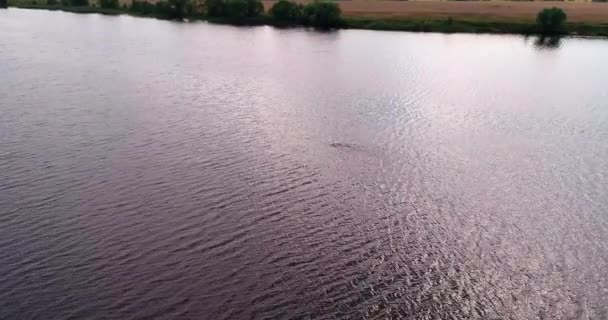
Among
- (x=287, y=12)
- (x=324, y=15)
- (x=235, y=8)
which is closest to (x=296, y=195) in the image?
(x=324, y=15)

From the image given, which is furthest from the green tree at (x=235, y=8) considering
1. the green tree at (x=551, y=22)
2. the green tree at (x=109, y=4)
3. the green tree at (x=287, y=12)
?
the green tree at (x=551, y=22)

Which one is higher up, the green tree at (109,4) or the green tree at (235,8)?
the green tree at (109,4)

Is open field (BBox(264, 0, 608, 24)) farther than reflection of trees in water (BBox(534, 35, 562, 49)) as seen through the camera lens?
Yes

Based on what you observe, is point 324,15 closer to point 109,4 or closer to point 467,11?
point 467,11

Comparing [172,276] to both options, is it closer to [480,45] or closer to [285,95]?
[285,95]

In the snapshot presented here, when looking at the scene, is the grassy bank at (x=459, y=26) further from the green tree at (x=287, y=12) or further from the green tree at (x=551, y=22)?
the green tree at (x=287, y=12)

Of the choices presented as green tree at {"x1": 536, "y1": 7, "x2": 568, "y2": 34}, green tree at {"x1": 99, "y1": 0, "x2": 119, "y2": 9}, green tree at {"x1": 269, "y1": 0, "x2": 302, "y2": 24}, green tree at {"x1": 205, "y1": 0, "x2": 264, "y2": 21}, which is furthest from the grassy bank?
green tree at {"x1": 99, "y1": 0, "x2": 119, "y2": 9}

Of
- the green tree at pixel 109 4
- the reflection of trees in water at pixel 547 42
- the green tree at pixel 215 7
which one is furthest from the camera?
the green tree at pixel 109 4

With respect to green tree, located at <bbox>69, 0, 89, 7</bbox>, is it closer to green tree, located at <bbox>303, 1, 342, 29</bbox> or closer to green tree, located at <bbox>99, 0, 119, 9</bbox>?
green tree, located at <bbox>99, 0, 119, 9</bbox>
